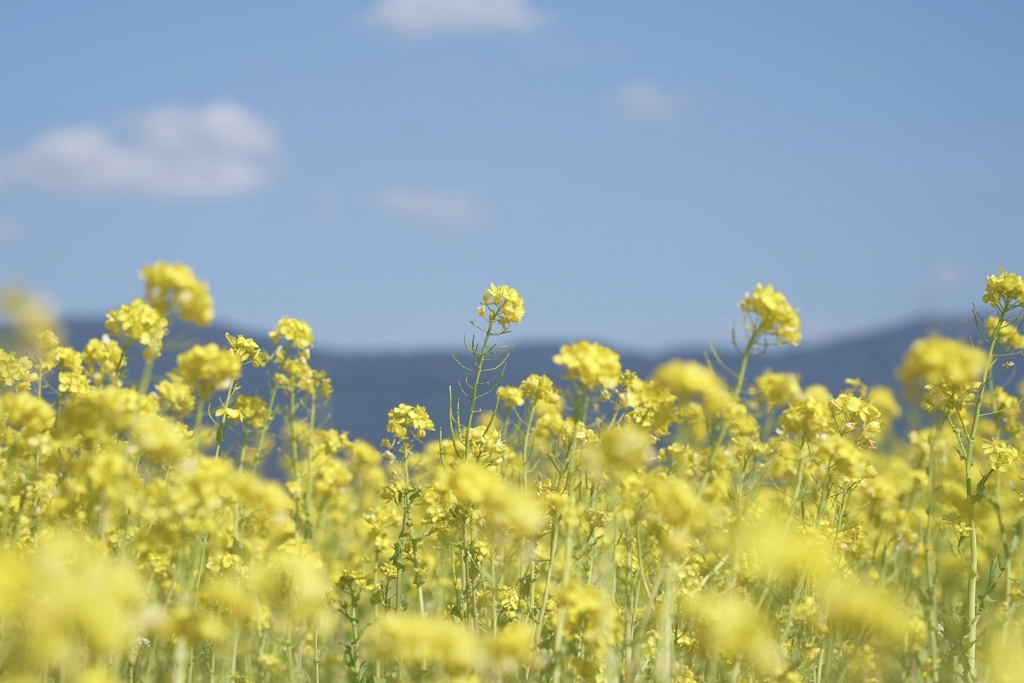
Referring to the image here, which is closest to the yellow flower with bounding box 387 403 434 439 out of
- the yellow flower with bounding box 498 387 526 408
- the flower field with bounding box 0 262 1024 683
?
the flower field with bounding box 0 262 1024 683

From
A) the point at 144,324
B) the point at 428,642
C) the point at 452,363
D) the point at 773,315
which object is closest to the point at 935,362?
the point at 773,315

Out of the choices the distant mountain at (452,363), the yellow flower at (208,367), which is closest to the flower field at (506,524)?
the yellow flower at (208,367)

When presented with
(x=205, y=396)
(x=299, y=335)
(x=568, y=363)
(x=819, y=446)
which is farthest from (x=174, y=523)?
(x=819, y=446)

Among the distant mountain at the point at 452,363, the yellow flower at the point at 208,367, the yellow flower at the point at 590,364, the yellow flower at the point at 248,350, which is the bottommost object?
the yellow flower at the point at 208,367

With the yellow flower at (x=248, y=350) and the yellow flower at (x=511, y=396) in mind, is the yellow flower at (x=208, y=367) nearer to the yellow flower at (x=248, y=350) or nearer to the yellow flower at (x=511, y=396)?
the yellow flower at (x=248, y=350)

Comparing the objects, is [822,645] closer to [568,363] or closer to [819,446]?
[819,446]

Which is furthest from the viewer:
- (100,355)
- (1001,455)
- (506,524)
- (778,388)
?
(1001,455)

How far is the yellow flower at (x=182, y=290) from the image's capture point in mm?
2529

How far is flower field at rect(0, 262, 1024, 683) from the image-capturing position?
233cm

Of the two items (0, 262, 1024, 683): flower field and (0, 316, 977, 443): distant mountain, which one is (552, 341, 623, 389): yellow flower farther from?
(0, 316, 977, 443): distant mountain

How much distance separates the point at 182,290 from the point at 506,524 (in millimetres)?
1094

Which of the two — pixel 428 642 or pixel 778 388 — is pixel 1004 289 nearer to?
pixel 778 388

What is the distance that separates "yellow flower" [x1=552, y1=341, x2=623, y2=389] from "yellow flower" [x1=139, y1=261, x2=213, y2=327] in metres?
0.91

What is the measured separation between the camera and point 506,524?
9.32 feet
